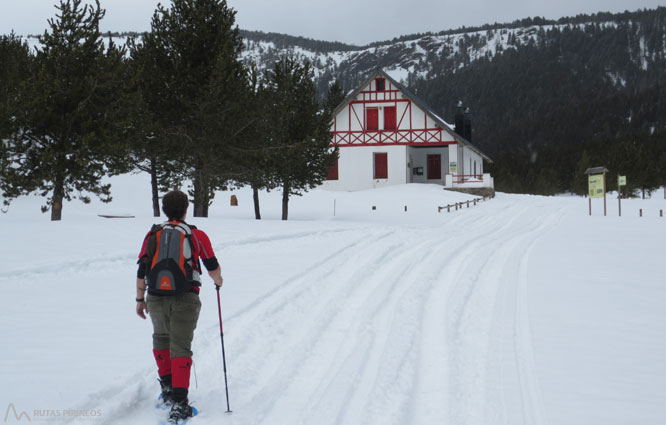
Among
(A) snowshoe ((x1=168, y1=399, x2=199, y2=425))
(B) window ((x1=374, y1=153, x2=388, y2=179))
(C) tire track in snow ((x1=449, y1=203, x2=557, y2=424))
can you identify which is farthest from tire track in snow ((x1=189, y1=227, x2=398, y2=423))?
(B) window ((x1=374, y1=153, x2=388, y2=179))

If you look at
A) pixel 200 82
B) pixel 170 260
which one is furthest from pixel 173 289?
pixel 200 82

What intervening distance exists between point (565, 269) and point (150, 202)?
1098 inches

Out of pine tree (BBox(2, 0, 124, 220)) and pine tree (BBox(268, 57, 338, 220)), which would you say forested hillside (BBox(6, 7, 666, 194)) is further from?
pine tree (BBox(2, 0, 124, 220))

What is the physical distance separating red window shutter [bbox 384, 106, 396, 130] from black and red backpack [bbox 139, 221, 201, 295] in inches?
1388

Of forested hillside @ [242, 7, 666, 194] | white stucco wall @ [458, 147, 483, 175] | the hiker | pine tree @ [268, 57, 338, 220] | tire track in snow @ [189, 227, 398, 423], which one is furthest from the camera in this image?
forested hillside @ [242, 7, 666, 194]

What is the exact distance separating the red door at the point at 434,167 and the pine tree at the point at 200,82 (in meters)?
25.5

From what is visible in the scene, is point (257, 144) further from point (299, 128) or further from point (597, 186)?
point (597, 186)

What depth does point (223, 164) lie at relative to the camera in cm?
1938

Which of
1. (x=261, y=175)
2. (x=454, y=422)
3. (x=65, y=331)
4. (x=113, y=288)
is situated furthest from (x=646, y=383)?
(x=261, y=175)

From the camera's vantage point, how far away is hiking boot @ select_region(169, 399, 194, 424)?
13.7 feet

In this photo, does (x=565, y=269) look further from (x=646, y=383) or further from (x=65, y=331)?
(x=65, y=331)

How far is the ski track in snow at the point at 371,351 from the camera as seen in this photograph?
14.7 ft

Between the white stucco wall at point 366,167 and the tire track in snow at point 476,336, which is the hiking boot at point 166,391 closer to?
the tire track in snow at point 476,336

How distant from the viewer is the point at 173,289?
171 inches
